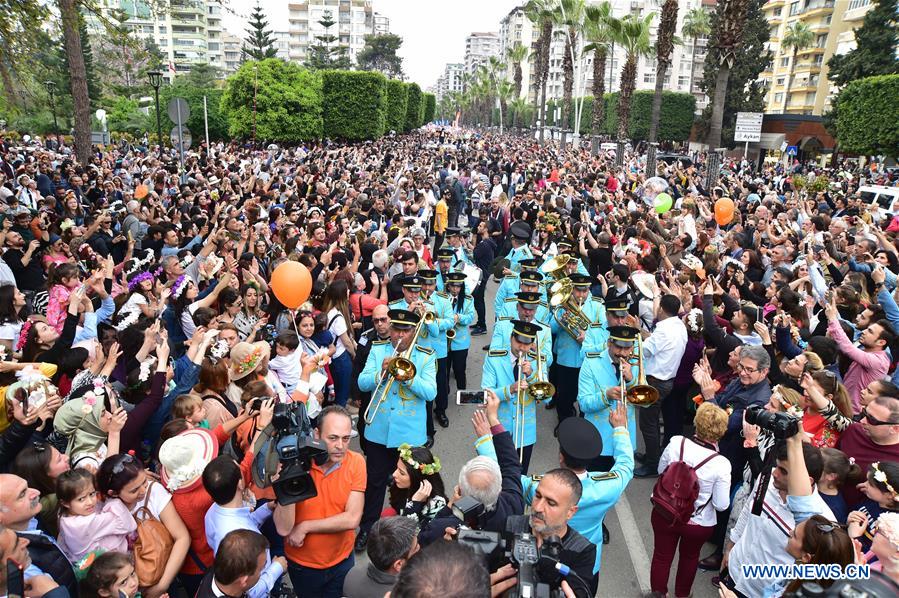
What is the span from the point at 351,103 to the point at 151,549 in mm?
34618

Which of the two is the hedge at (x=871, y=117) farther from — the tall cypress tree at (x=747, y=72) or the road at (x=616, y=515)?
the road at (x=616, y=515)

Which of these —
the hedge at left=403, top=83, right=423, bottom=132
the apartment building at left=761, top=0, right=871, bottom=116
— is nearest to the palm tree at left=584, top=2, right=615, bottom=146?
the hedge at left=403, top=83, right=423, bottom=132

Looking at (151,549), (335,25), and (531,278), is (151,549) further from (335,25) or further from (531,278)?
(335,25)

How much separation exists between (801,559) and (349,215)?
9.96m

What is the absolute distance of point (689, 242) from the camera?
979 cm

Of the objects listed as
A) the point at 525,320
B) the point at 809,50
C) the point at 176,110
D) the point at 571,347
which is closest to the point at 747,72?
the point at 809,50

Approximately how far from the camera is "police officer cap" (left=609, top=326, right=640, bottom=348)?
5328mm

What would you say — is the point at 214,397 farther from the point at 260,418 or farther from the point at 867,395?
the point at 867,395

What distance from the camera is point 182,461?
344 cm

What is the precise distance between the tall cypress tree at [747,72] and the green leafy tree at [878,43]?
9336mm

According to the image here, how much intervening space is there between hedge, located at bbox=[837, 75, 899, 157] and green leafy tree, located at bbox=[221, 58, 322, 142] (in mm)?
27689

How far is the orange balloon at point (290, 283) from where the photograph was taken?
19.9ft

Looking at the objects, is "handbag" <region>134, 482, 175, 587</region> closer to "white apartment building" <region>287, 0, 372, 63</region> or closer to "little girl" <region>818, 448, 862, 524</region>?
"little girl" <region>818, 448, 862, 524</region>

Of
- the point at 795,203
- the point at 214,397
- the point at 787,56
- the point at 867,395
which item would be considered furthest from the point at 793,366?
the point at 787,56
